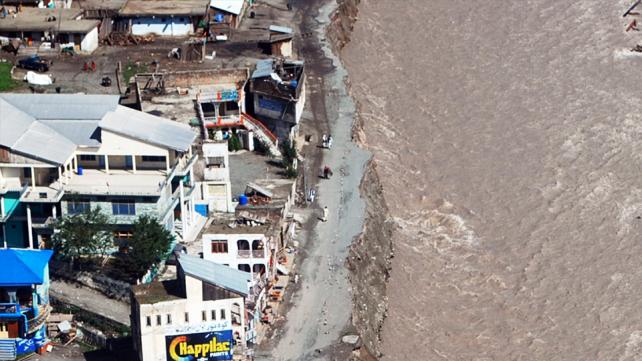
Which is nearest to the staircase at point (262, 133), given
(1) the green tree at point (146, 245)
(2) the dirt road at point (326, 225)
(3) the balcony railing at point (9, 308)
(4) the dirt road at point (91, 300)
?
(2) the dirt road at point (326, 225)

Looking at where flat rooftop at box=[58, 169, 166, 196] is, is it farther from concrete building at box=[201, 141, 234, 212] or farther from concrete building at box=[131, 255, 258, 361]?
concrete building at box=[131, 255, 258, 361]

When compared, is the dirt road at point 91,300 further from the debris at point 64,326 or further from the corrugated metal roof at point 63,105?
the corrugated metal roof at point 63,105

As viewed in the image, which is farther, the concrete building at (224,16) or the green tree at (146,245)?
the concrete building at (224,16)

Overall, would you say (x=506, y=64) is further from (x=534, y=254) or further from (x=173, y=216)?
(x=173, y=216)

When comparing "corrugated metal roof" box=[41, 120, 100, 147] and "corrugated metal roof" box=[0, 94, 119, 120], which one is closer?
"corrugated metal roof" box=[41, 120, 100, 147]

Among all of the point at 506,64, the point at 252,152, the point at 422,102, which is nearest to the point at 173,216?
the point at 252,152

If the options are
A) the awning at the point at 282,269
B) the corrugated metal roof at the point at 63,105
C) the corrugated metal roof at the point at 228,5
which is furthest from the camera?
the corrugated metal roof at the point at 228,5

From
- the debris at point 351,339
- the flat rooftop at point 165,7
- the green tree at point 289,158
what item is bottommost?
the debris at point 351,339

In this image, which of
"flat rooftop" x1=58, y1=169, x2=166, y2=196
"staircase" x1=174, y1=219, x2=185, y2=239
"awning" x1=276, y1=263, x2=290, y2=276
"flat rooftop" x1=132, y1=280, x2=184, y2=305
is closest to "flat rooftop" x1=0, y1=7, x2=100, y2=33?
"flat rooftop" x1=58, y1=169, x2=166, y2=196
